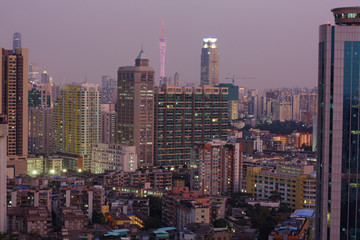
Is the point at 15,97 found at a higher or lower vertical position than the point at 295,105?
higher

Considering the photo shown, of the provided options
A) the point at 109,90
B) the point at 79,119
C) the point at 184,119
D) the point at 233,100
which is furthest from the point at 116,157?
the point at 233,100

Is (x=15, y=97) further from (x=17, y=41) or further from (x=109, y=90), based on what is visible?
(x=109, y=90)

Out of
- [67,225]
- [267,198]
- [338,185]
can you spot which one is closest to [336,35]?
[338,185]

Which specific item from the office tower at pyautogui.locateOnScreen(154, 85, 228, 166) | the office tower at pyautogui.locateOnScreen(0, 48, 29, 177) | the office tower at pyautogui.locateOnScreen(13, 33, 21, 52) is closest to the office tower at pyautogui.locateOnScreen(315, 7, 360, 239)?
the office tower at pyautogui.locateOnScreen(0, 48, 29, 177)

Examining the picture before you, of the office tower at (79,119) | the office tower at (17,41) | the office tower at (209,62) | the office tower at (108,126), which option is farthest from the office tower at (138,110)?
the office tower at (209,62)

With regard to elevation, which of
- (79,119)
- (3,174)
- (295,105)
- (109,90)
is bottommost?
(3,174)

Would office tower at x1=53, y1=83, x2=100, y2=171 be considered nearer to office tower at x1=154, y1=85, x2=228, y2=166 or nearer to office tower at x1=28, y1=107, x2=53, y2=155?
office tower at x1=28, y1=107, x2=53, y2=155
